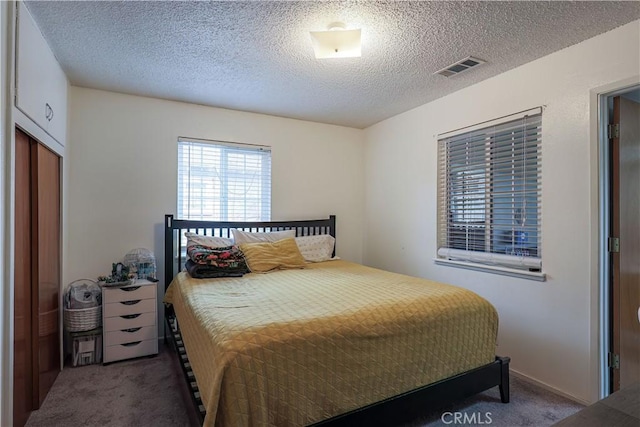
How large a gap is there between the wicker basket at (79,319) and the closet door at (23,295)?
680 mm

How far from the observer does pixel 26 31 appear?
1.91m

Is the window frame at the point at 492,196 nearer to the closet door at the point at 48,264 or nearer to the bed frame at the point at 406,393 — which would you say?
the bed frame at the point at 406,393

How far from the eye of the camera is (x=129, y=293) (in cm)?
287

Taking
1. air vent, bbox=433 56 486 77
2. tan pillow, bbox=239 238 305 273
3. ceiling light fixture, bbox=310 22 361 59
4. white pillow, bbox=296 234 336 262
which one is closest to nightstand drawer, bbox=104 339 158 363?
tan pillow, bbox=239 238 305 273

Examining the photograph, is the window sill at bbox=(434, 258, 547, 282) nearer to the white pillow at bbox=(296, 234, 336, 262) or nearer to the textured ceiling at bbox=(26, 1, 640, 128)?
the white pillow at bbox=(296, 234, 336, 262)

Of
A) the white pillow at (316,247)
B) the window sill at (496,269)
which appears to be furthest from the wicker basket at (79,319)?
the window sill at (496,269)

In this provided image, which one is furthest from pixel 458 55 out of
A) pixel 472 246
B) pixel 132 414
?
pixel 132 414

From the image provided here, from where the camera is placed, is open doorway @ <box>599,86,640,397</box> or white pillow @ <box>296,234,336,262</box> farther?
white pillow @ <box>296,234,336,262</box>

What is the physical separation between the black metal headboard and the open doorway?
2607 mm

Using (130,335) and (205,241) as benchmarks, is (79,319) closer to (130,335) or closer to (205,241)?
(130,335)

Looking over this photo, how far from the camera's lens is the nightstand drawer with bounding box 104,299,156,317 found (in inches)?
110

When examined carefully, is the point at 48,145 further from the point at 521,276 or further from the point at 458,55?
the point at 521,276

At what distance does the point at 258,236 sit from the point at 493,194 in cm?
223

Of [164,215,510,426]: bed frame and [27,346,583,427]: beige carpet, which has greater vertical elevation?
[164,215,510,426]: bed frame
